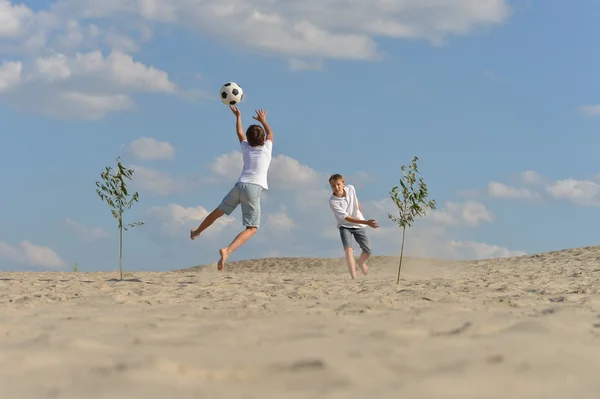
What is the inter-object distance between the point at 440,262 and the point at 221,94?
9.69m

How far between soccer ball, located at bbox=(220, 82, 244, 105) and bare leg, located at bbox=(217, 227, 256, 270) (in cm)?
210

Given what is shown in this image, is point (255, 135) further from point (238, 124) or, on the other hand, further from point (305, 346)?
point (305, 346)

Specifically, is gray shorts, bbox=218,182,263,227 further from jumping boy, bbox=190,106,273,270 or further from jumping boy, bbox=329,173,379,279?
jumping boy, bbox=329,173,379,279

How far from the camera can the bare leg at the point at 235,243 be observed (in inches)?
393

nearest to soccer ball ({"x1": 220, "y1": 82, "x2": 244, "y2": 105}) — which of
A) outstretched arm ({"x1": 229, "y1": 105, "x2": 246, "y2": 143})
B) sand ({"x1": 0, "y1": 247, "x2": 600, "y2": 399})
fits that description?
outstretched arm ({"x1": 229, "y1": 105, "x2": 246, "y2": 143})

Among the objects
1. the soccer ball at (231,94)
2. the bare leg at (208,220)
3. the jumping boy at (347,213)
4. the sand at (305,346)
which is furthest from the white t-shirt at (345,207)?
the sand at (305,346)

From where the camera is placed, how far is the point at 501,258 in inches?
747

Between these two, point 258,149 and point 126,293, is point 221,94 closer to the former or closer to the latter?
point 258,149

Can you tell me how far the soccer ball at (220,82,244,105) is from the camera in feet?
36.1

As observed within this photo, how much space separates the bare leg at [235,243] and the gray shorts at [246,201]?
0.35 ft

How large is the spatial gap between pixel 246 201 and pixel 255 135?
1012mm

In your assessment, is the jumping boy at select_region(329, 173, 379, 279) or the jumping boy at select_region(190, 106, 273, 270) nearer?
the jumping boy at select_region(190, 106, 273, 270)

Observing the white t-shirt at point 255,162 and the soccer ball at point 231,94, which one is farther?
the soccer ball at point 231,94

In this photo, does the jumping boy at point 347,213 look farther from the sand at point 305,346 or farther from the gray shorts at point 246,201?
the sand at point 305,346
